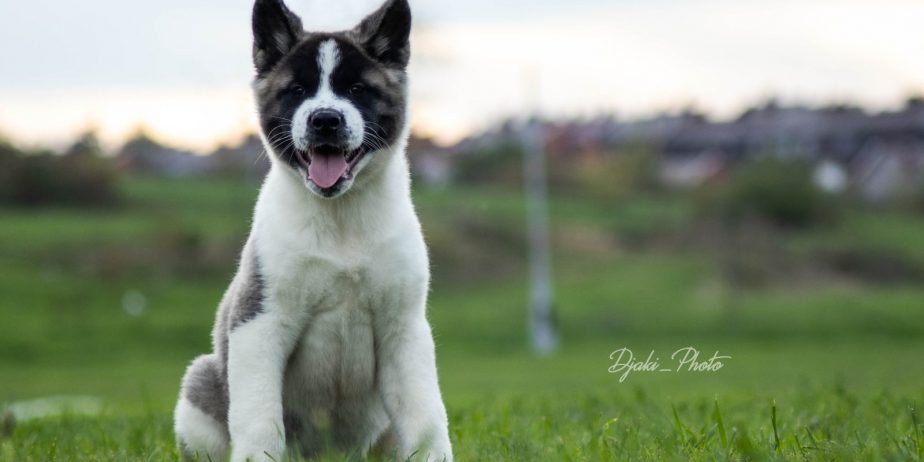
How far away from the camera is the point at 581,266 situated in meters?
57.3

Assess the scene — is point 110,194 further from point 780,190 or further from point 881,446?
point 881,446

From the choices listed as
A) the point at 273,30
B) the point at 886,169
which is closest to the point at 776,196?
the point at 886,169

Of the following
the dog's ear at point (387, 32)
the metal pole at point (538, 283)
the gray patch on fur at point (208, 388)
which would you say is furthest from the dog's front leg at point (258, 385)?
the metal pole at point (538, 283)

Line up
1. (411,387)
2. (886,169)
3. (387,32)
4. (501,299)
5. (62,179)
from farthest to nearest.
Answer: (886,169)
(62,179)
(501,299)
(387,32)
(411,387)

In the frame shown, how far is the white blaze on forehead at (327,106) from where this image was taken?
18.9 feet

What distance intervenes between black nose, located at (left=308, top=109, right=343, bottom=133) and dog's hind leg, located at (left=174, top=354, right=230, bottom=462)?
1.42 metres

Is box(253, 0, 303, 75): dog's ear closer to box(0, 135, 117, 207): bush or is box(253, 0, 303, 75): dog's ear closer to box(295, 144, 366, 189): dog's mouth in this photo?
box(295, 144, 366, 189): dog's mouth

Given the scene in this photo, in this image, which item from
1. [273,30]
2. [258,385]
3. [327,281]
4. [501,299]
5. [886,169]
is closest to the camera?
[258,385]

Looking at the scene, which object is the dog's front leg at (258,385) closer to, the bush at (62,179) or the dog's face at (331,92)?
the dog's face at (331,92)

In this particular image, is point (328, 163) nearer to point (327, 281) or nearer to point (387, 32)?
point (327, 281)

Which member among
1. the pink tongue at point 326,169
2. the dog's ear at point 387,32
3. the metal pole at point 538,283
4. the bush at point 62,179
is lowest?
the metal pole at point 538,283

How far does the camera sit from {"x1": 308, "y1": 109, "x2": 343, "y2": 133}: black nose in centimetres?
573

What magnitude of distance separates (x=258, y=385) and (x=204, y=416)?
2.43 feet

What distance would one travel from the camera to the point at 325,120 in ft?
18.8
